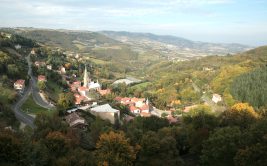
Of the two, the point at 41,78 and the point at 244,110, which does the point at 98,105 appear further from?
the point at 244,110

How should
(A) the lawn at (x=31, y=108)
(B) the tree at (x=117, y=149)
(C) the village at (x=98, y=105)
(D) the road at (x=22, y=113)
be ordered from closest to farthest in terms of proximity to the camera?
(B) the tree at (x=117, y=149) < (D) the road at (x=22, y=113) < (A) the lawn at (x=31, y=108) < (C) the village at (x=98, y=105)

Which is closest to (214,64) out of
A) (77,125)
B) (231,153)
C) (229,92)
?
(229,92)

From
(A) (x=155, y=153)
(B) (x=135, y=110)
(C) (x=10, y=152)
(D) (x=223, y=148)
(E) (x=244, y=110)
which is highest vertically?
(C) (x=10, y=152)

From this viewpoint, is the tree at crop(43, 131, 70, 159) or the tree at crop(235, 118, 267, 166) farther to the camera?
the tree at crop(43, 131, 70, 159)

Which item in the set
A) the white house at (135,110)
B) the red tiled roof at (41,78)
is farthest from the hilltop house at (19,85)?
the white house at (135,110)

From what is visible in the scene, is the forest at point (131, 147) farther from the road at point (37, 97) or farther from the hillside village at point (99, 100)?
the road at point (37, 97)

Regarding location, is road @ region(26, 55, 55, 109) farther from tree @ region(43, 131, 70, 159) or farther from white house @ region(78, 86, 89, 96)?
tree @ region(43, 131, 70, 159)

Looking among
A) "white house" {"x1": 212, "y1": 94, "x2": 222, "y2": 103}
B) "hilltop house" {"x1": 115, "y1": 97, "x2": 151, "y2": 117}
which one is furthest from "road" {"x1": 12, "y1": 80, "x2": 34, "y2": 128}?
"white house" {"x1": 212, "y1": 94, "x2": 222, "y2": 103}

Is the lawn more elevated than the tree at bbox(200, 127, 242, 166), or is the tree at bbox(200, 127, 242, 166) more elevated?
the tree at bbox(200, 127, 242, 166)

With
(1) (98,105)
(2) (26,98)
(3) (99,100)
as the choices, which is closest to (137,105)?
(3) (99,100)
